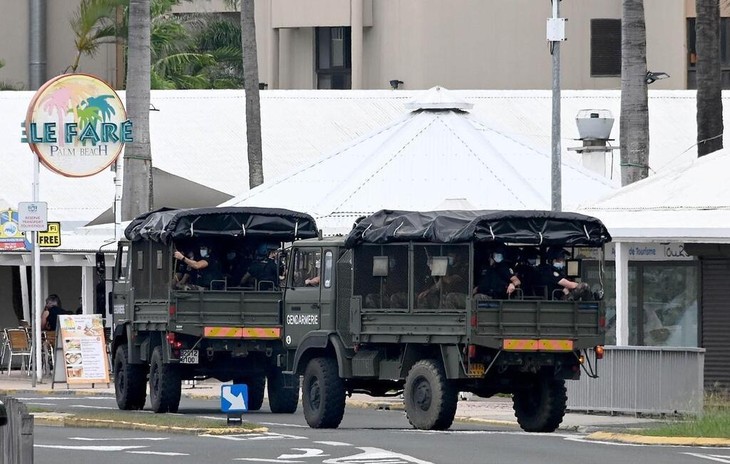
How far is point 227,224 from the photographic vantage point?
88.8 feet

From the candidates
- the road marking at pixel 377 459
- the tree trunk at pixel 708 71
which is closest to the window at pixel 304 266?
the road marking at pixel 377 459

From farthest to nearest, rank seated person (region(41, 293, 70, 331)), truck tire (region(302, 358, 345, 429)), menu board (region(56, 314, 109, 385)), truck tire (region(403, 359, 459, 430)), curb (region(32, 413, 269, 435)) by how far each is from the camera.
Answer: seated person (region(41, 293, 70, 331)) → menu board (region(56, 314, 109, 385)) → truck tire (region(302, 358, 345, 429)) → truck tire (region(403, 359, 459, 430)) → curb (region(32, 413, 269, 435))

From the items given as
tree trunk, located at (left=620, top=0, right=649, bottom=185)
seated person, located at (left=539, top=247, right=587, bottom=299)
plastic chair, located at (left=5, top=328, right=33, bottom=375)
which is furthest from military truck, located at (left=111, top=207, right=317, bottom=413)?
plastic chair, located at (left=5, top=328, right=33, bottom=375)

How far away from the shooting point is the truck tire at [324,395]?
23.9 meters

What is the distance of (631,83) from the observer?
1261 inches

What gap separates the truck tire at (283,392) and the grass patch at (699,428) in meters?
6.41

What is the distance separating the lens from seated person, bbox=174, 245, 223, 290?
2669 cm

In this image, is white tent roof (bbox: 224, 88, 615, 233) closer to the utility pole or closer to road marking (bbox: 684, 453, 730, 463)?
the utility pole

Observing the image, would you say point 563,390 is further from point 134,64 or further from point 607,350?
point 134,64

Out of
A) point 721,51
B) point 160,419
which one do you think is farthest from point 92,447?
point 721,51

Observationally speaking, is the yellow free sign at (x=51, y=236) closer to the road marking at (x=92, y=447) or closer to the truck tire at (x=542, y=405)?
the truck tire at (x=542, y=405)

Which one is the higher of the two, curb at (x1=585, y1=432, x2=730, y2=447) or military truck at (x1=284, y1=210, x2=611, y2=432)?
military truck at (x1=284, y1=210, x2=611, y2=432)

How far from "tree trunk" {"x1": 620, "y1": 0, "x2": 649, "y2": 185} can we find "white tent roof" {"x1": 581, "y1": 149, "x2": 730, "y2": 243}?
2.32 m

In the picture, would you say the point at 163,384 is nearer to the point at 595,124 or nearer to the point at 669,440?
the point at 669,440
